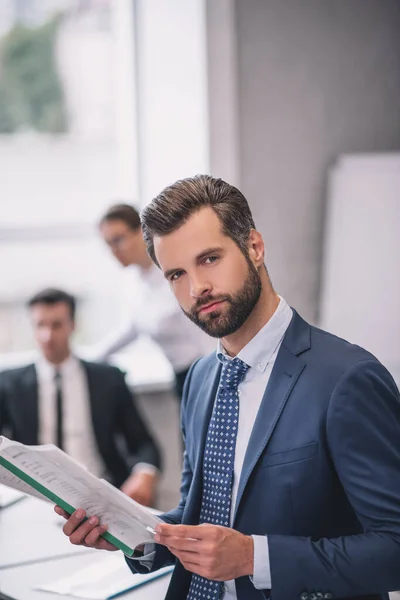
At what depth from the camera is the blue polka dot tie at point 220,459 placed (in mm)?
1591

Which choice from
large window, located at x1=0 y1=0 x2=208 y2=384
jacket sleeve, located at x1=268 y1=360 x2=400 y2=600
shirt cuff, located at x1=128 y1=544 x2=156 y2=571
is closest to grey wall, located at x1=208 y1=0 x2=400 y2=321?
large window, located at x1=0 y1=0 x2=208 y2=384

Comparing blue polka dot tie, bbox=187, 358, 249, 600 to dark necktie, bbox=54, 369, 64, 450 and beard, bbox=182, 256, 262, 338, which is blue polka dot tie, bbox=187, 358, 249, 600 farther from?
dark necktie, bbox=54, 369, 64, 450

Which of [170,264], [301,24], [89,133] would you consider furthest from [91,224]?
[170,264]

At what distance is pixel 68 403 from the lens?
321 cm

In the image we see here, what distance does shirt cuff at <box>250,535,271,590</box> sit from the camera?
142cm

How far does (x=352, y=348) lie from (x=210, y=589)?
0.55m

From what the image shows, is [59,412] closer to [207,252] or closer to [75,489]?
[75,489]

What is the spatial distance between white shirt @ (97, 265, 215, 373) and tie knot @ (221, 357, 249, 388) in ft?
5.72

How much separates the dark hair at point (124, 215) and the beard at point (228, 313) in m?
1.81

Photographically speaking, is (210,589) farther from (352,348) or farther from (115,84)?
(115,84)

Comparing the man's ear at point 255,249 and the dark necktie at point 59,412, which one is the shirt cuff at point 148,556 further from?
the dark necktie at point 59,412

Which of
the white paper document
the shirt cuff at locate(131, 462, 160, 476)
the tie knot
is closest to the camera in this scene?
the tie knot

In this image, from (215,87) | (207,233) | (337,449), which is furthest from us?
(215,87)

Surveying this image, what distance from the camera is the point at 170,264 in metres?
1.54
